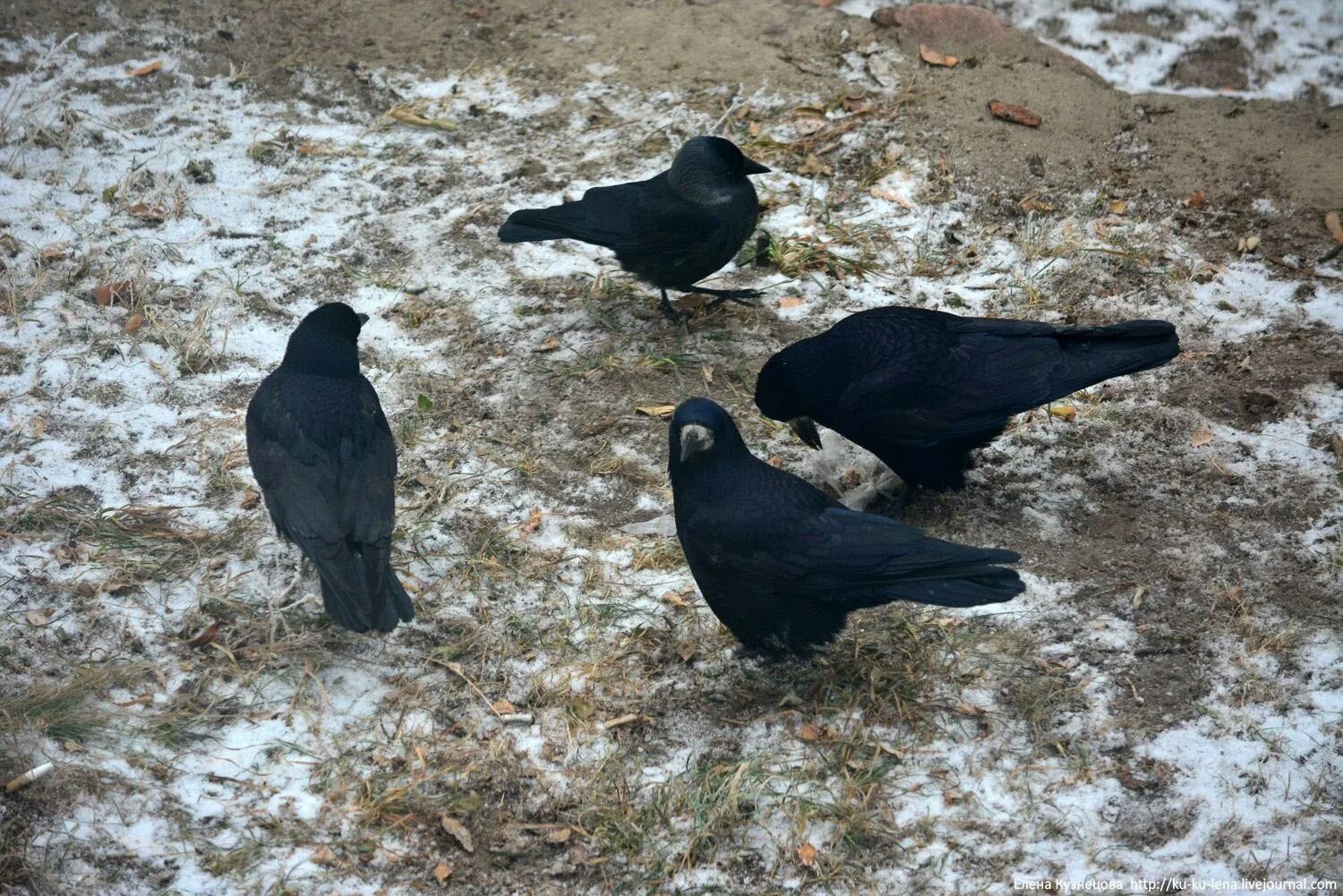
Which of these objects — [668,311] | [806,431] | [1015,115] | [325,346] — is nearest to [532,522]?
[325,346]

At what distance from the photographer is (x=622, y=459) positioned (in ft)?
17.7

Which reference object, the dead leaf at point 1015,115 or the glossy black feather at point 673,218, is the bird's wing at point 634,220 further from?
the dead leaf at point 1015,115

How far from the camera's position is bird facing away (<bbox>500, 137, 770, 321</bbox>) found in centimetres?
604

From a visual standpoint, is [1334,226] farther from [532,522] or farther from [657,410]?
[532,522]

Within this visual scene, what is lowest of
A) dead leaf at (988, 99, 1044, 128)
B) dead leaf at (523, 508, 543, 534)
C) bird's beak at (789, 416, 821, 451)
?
dead leaf at (523, 508, 543, 534)

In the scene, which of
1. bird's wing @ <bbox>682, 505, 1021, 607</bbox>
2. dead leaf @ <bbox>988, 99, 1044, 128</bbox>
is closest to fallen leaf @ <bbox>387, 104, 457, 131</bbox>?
dead leaf @ <bbox>988, 99, 1044, 128</bbox>

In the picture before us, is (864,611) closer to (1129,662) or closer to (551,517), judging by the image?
(1129,662)

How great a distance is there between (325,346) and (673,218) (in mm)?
1871

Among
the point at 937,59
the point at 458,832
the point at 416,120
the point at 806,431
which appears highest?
the point at 937,59

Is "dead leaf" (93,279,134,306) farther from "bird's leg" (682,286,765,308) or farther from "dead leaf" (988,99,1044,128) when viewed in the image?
"dead leaf" (988,99,1044,128)

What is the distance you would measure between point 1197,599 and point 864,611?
1.20m

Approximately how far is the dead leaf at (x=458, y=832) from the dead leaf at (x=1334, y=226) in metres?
5.16

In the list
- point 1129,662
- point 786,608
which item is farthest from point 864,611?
point 1129,662

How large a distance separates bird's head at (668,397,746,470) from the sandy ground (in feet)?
2.27
